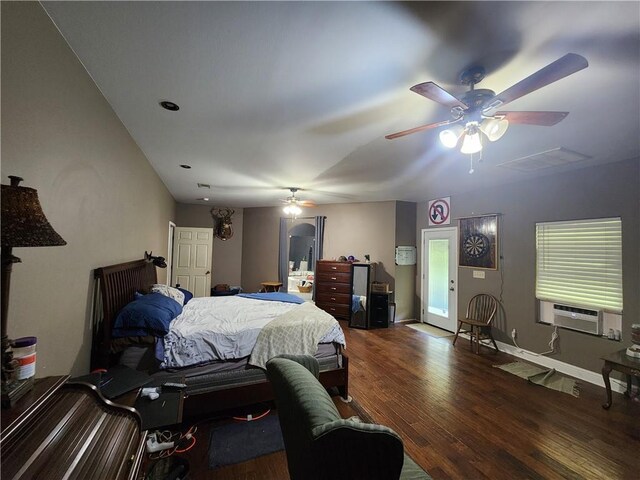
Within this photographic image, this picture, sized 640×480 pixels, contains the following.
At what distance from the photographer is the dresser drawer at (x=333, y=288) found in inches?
213

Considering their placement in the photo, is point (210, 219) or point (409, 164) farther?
point (210, 219)

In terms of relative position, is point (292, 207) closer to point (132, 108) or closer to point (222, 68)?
point (132, 108)

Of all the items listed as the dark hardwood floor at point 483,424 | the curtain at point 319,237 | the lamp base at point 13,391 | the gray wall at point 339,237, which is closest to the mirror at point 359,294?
the gray wall at point 339,237

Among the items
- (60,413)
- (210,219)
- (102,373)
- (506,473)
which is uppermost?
(210,219)

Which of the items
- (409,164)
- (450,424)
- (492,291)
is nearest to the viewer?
(450,424)

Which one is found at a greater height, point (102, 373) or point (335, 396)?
point (102, 373)

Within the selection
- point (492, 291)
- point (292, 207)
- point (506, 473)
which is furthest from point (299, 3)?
point (492, 291)

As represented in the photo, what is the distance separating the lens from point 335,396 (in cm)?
274

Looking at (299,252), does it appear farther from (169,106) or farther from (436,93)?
(436,93)

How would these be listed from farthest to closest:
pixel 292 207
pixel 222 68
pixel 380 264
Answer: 1. pixel 380 264
2. pixel 292 207
3. pixel 222 68

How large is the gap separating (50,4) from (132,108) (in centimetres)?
93

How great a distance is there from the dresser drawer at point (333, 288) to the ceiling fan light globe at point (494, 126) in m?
3.99

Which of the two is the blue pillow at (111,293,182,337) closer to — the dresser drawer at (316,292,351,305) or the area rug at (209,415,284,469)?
the area rug at (209,415,284,469)

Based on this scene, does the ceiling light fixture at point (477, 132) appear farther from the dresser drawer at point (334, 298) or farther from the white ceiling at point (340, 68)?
the dresser drawer at point (334, 298)
